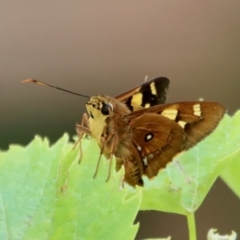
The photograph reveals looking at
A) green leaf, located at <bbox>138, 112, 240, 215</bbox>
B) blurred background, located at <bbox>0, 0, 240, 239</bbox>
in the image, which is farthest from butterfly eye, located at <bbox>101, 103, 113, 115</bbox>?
blurred background, located at <bbox>0, 0, 240, 239</bbox>

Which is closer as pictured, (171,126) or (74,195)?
(74,195)

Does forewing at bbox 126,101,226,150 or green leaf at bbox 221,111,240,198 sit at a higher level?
forewing at bbox 126,101,226,150

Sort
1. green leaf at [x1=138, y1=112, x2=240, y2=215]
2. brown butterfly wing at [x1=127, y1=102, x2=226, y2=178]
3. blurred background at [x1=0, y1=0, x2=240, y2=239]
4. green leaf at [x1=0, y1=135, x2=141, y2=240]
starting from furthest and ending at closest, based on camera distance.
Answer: blurred background at [x1=0, y1=0, x2=240, y2=239] → brown butterfly wing at [x1=127, y1=102, x2=226, y2=178] → green leaf at [x1=138, y1=112, x2=240, y2=215] → green leaf at [x1=0, y1=135, x2=141, y2=240]

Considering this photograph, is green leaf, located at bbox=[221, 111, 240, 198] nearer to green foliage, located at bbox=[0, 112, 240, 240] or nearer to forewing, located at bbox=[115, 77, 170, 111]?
green foliage, located at bbox=[0, 112, 240, 240]

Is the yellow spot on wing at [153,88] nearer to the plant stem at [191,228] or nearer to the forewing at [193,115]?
the forewing at [193,115]

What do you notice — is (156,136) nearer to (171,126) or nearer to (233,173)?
(171,126)

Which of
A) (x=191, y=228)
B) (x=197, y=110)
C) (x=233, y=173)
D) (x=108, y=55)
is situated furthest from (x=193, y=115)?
(x=108, y=55)
